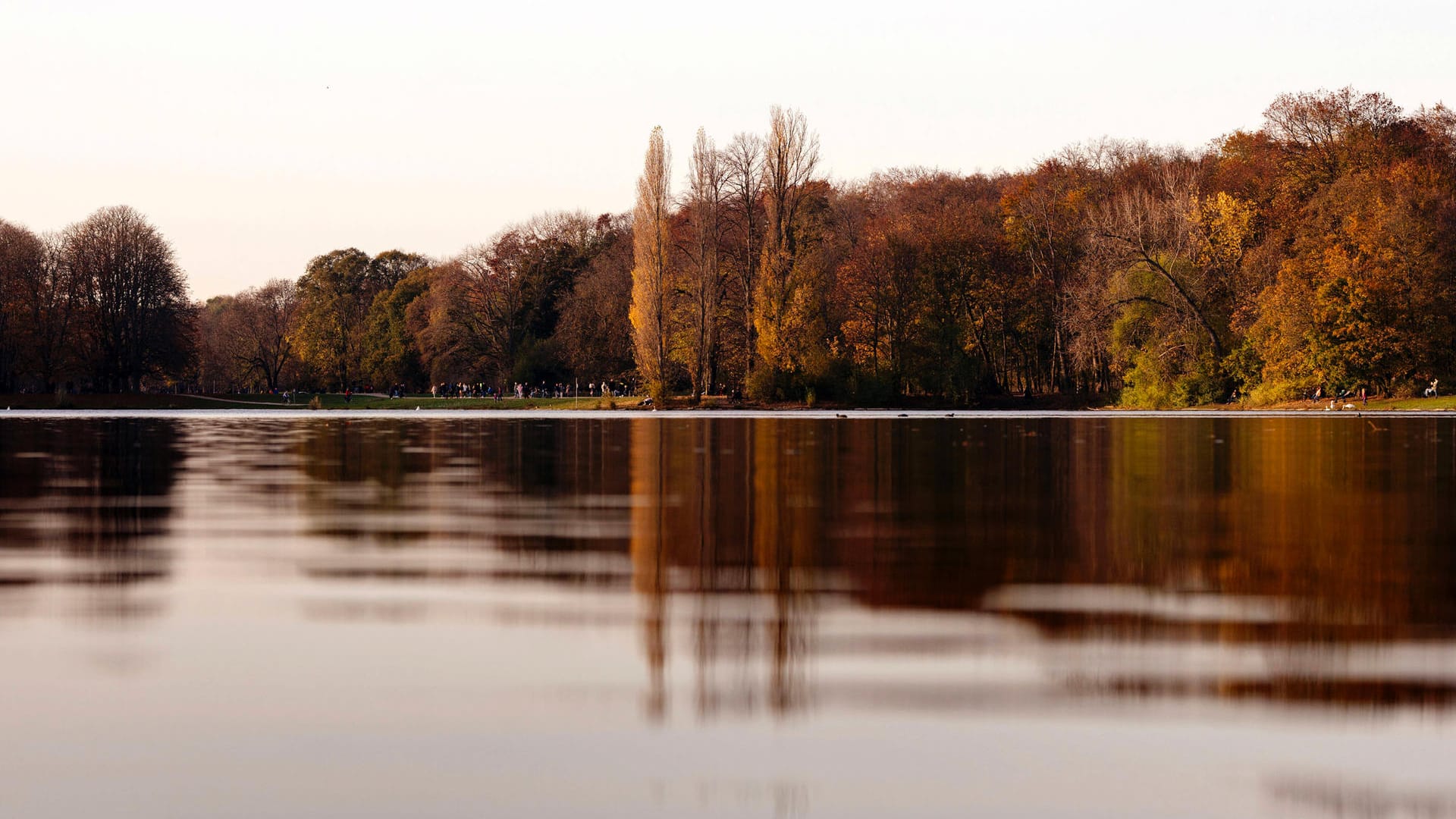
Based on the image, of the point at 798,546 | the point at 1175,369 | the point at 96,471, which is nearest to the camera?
the point at 798,546

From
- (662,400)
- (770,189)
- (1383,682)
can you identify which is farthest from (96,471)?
(770,189)

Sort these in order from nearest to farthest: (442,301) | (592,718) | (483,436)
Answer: (592,718) → (483,436) → (442,301)

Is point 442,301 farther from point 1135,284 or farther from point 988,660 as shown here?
point 988,660

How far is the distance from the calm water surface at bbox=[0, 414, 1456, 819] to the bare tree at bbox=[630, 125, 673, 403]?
65760 millimetres

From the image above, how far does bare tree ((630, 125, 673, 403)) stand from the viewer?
281 feet

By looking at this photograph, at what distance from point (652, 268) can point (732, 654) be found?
78398 mm

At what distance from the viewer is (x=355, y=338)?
13875cm

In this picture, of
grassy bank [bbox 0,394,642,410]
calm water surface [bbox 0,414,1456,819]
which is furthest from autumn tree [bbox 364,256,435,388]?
calm water surface [bbox 0,414,1456,819]

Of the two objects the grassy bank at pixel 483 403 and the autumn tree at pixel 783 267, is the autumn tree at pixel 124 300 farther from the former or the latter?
the autumn tree at pixel 783 267

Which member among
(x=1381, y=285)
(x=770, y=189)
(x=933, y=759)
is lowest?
(x=933, y=759)

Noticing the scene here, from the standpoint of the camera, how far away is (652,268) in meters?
86.1

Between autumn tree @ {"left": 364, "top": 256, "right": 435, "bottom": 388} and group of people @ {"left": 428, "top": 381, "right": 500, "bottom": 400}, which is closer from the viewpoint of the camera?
group of people @ {"left": 428, "top": 381, "right": 500, "bottom": 400}

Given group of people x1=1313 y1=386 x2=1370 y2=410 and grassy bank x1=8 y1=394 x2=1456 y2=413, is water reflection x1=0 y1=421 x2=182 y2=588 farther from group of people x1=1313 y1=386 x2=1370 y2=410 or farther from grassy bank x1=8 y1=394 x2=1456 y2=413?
group of people x1=1313 y1=386 x2=1370 y2=410

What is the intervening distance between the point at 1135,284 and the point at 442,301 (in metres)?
60.5
